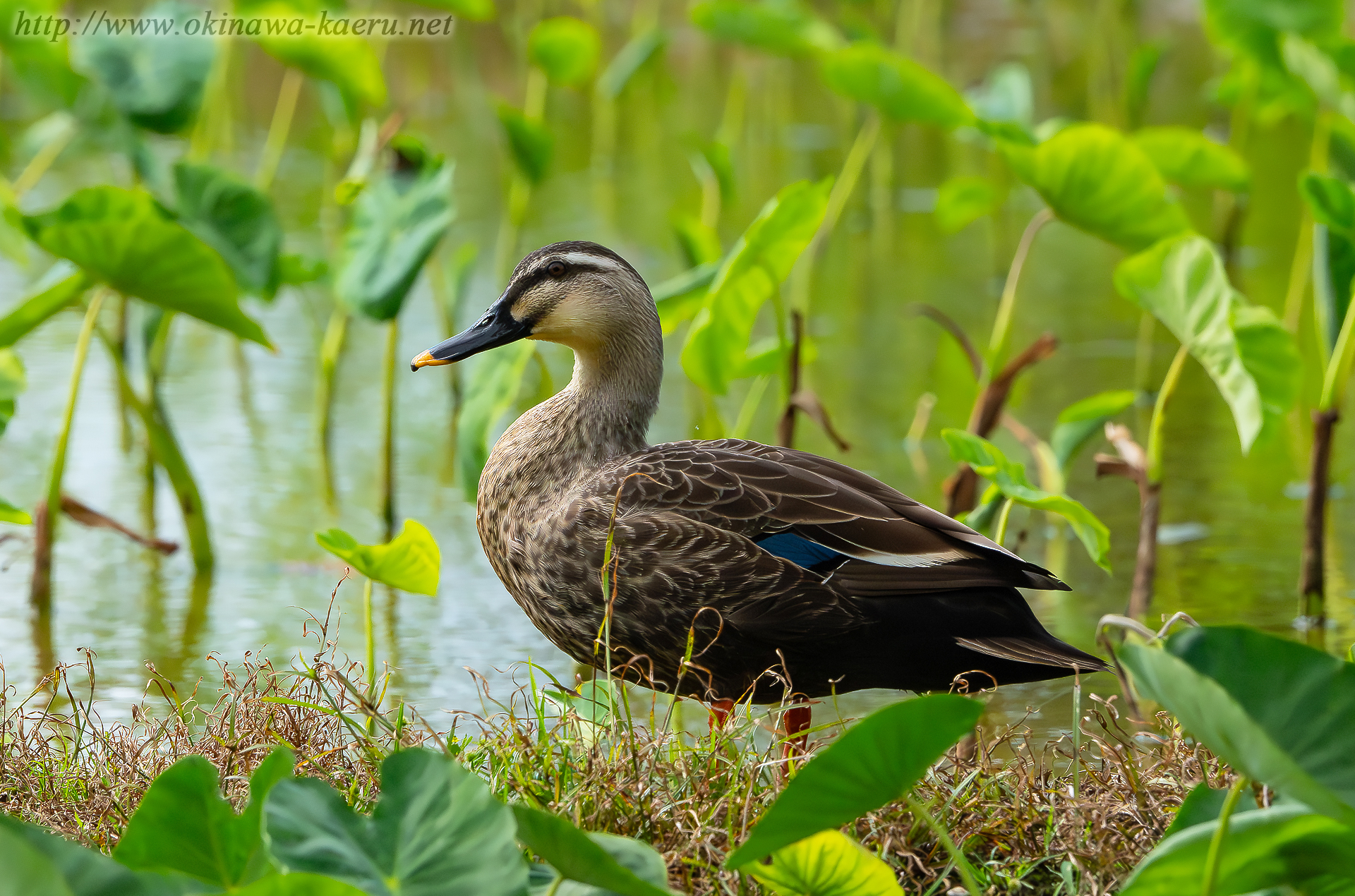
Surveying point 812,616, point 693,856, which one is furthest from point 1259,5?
point 693,856

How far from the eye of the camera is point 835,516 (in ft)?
10.0

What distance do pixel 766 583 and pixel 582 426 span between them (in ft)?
2.24

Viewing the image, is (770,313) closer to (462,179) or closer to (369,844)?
(462,179)

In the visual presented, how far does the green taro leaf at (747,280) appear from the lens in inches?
157

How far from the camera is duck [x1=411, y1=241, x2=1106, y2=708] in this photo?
117 inches

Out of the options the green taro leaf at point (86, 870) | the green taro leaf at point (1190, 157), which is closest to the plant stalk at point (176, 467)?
the green taro leaf at point (86, 870)

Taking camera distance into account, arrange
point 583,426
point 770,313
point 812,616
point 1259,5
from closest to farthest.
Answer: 1. point 812,616
2. point 583,426
3. point 1259,5
4. point 770,313

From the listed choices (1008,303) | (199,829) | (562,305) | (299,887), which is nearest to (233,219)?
(562,305)

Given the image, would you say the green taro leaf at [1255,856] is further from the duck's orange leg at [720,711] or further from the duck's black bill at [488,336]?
the duck's black bill at [488,336]

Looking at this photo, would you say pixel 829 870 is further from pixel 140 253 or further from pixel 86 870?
pixel 140 253

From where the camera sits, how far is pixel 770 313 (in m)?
8.12

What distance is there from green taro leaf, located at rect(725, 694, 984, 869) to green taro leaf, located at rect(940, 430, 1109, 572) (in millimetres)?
1243

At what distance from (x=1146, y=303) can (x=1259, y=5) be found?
2.60 meters

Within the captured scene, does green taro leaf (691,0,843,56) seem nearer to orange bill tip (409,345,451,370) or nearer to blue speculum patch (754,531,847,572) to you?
orange bill tip (409,345,451,370)
